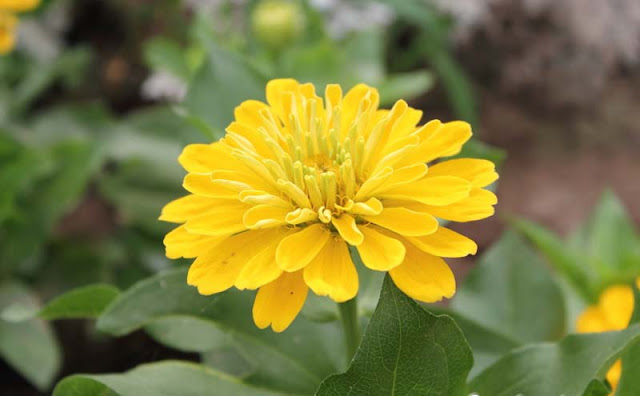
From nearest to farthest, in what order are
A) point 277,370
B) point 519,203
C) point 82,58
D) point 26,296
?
point 277,370 < point 26,296 < point 82,58 < point 519,203

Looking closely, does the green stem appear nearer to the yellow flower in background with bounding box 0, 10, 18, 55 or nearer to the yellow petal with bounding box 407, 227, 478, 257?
the yellow petal with bounding box 407, 227, 478, 257

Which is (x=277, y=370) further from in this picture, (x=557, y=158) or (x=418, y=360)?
(x=557, y=158)

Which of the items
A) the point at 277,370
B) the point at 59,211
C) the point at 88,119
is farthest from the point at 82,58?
the point at 277,370

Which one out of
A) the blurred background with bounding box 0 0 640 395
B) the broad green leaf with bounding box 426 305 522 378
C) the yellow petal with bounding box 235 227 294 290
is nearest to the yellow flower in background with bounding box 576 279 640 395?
the broad green leaf with bounding box 426 305 522 378

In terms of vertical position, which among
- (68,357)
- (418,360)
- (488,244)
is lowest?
(68,357)

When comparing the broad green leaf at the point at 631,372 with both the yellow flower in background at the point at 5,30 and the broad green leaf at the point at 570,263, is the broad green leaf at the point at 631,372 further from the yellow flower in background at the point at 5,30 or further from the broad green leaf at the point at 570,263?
the yellow flower in background at the point at 5,30

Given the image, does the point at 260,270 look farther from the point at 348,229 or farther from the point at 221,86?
the point at 221,86
